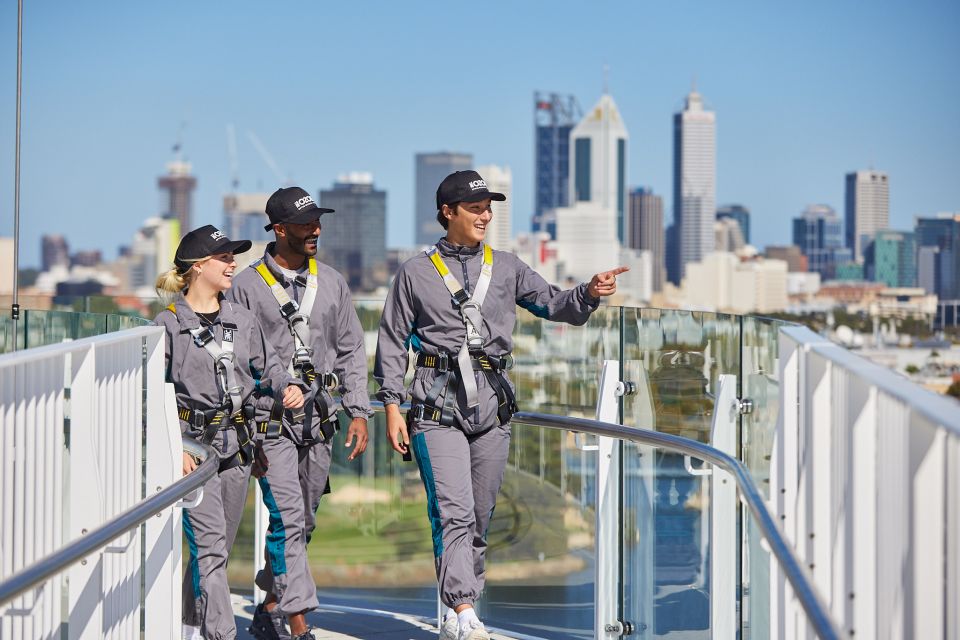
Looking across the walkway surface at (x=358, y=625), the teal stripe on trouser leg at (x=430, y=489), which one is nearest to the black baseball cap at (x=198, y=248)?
the teal stripe on trouser leg at (x=430, y=489)

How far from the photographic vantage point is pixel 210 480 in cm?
540

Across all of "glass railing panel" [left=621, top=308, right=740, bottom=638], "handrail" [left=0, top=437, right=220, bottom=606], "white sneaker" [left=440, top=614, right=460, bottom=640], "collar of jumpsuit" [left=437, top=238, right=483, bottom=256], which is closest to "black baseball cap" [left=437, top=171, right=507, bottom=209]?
"collar of jumpsuit" [left=437, top=238, right=483, bottom=256]

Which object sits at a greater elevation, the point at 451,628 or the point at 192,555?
the point at 192,555

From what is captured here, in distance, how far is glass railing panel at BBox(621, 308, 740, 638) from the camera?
550 cm

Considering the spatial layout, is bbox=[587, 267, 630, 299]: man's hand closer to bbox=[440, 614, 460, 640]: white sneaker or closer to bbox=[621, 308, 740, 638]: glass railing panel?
bbox=[621, 308, 740, 638]: glass railing panel

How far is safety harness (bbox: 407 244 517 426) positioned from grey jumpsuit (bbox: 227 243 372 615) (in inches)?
16.3

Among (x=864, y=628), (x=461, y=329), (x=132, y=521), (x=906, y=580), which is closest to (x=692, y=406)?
(x=461, y=329)

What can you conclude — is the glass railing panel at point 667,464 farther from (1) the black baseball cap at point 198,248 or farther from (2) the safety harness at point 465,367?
(1) the black baseball cap at point 198,248

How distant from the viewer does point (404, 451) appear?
5680mm

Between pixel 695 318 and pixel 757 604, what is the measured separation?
1.26 metres

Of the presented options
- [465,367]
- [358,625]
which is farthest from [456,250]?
[358,625]

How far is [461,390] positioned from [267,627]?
127 centimetres

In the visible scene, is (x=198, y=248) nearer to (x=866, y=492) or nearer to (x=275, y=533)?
(x=275, y=533)

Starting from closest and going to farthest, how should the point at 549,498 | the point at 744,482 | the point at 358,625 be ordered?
the point at 744,482 → the point at 358,625 → the point at 549,498
